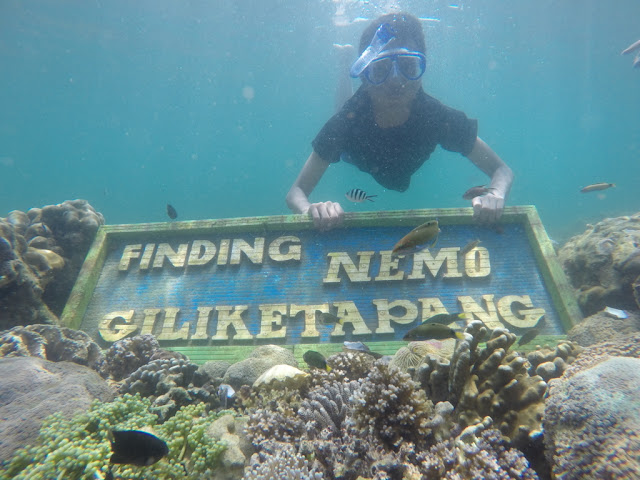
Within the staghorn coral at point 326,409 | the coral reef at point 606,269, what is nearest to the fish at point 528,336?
the coral reef at point 606,269

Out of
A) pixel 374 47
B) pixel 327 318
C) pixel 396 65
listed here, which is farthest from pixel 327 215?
pixel 374 47

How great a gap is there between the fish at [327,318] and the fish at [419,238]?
5.06ft

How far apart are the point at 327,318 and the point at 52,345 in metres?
3.88

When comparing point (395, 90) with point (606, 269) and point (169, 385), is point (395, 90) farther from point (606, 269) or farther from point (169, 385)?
point (169, 385)

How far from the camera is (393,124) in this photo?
699cm

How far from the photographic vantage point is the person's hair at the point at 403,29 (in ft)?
23.9

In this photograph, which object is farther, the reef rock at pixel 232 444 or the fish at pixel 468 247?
the fish at pixel 468 247

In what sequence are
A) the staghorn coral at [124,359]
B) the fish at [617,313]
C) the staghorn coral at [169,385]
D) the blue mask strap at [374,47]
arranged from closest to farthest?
1. the staghorn coral at [169,385]
2. the fish at [617,313]
3. the staghorn coral at [124,359]
4. the blue mask strap at [374,47]

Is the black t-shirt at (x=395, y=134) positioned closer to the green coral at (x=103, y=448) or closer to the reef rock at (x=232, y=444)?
the reef rock at (x=232, y=444)

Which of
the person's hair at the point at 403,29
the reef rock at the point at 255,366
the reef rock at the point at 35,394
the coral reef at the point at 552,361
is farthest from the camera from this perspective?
the person's hair at the point at 403,29

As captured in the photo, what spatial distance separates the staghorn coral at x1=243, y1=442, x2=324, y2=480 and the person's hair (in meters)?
8.13

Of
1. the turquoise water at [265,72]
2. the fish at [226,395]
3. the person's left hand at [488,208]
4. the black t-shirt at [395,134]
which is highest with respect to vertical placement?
the turquoise water at [265,72]

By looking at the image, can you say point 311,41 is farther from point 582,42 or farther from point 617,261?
point 617,261

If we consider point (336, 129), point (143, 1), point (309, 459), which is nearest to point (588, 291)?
point (309, 459)
